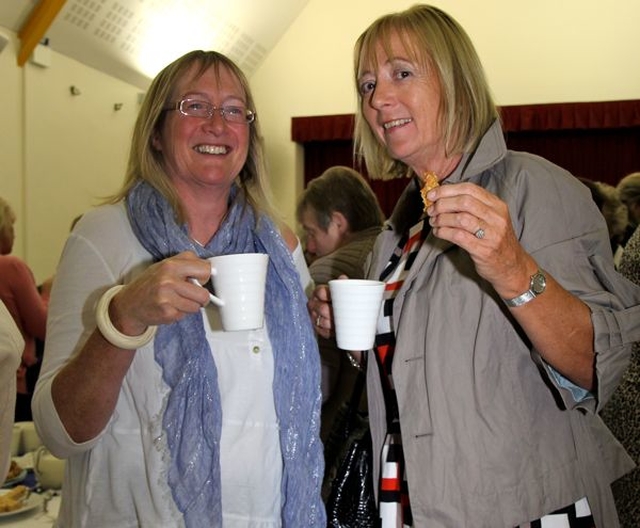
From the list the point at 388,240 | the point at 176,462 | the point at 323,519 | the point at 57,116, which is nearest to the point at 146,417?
the point at 176,462

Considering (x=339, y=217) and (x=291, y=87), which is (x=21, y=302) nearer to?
(x=339, y=217)

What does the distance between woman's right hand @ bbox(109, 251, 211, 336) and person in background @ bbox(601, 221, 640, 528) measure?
1139 mm

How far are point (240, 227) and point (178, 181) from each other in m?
0.18

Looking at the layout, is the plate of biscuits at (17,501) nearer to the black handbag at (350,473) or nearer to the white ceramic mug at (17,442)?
the white ceramic mug at (17,442)

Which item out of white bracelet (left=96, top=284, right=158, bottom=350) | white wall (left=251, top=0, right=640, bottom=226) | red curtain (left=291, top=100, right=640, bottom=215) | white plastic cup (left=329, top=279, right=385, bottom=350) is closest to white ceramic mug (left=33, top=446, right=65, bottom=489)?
white bracelet (left=96, top=284, right=158, bottom=350)

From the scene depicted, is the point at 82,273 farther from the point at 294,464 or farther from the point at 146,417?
the point at 294,464

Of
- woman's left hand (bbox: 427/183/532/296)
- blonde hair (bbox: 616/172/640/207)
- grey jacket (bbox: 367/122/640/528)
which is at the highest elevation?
blonde hair (bbox: 616/172/640/207)

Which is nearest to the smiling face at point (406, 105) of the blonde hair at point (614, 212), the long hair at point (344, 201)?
the long hair at point (344, 201)

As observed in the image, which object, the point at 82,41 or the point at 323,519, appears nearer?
the point at 323,519

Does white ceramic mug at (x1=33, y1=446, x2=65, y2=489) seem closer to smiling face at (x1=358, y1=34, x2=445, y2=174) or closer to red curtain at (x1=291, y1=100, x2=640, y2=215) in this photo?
smiling face at (x1=358, y1=34, x2=445, y2=174)

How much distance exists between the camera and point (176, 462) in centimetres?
128

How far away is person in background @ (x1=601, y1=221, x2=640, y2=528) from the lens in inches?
66.0

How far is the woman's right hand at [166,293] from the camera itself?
1016 mm

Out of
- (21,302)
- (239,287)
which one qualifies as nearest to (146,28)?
(21,302)
